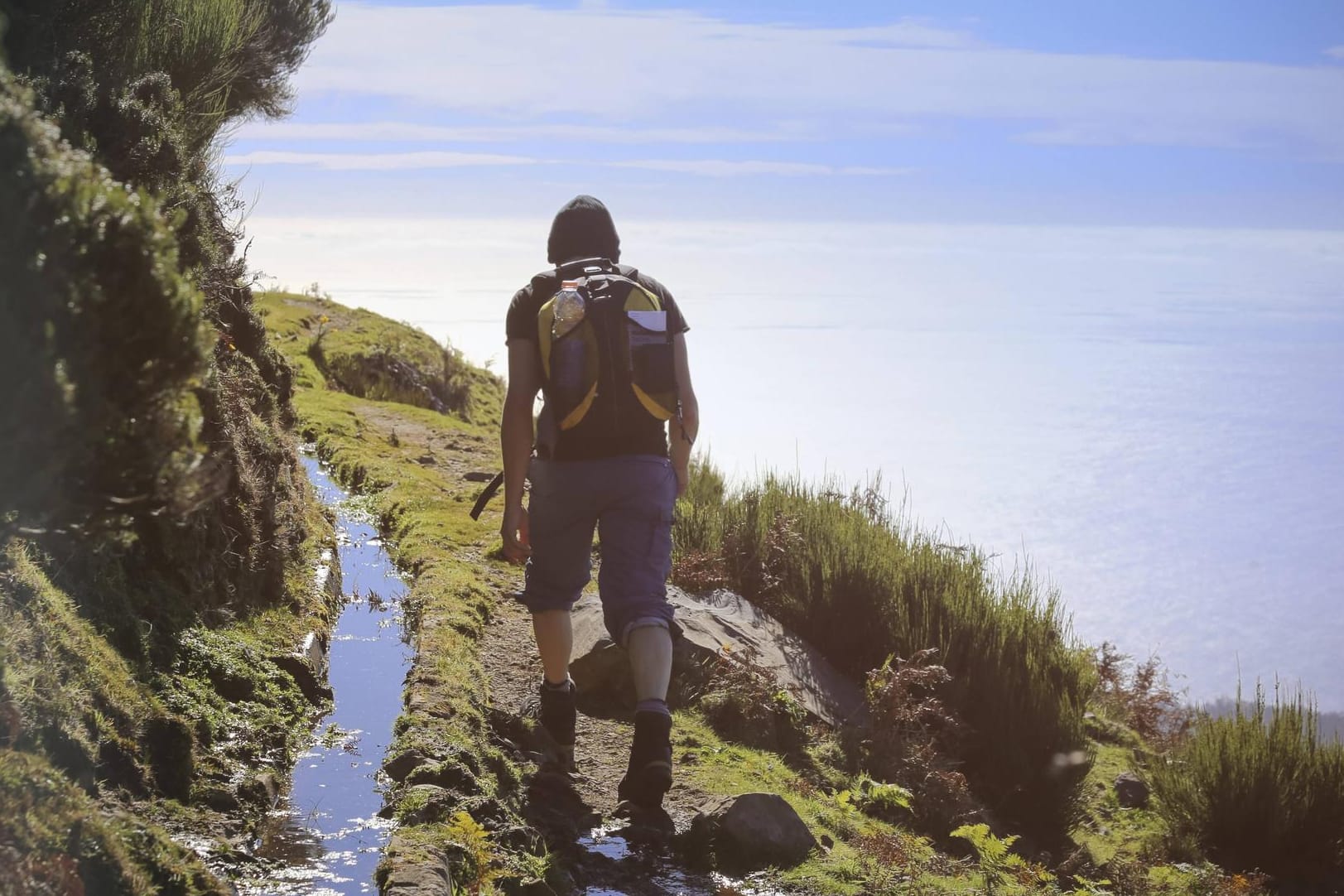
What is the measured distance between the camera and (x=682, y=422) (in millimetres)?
5758

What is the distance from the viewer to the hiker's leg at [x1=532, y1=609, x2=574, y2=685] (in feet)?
18.9

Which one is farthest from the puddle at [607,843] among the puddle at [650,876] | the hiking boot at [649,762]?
the hiking boot at [649,762]

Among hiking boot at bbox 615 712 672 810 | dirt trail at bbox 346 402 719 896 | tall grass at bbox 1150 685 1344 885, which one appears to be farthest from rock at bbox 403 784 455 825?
tall grass at bbox 1150 685 1344 885

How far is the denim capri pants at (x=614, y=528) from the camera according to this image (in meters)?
5.47

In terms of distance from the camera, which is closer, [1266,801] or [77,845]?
[77,845]

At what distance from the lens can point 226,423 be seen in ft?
23.8

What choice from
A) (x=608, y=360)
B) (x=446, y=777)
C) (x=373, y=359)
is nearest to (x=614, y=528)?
(x=608, y=360)

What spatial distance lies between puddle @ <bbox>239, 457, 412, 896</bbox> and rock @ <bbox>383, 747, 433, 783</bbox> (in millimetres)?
82

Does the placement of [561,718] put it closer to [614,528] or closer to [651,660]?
[651,660]

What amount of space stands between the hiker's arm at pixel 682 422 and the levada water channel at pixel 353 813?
160cm

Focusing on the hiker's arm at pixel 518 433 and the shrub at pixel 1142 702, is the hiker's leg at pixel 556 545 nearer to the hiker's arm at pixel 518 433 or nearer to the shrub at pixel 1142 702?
the hiker's arm at pixel 518 433

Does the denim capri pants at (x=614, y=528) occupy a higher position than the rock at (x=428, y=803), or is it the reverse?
the denim capri pants at (x=614, y=528)

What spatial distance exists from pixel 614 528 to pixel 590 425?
469 millimetres

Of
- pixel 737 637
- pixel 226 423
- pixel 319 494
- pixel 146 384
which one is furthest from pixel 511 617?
pixel 146 384
